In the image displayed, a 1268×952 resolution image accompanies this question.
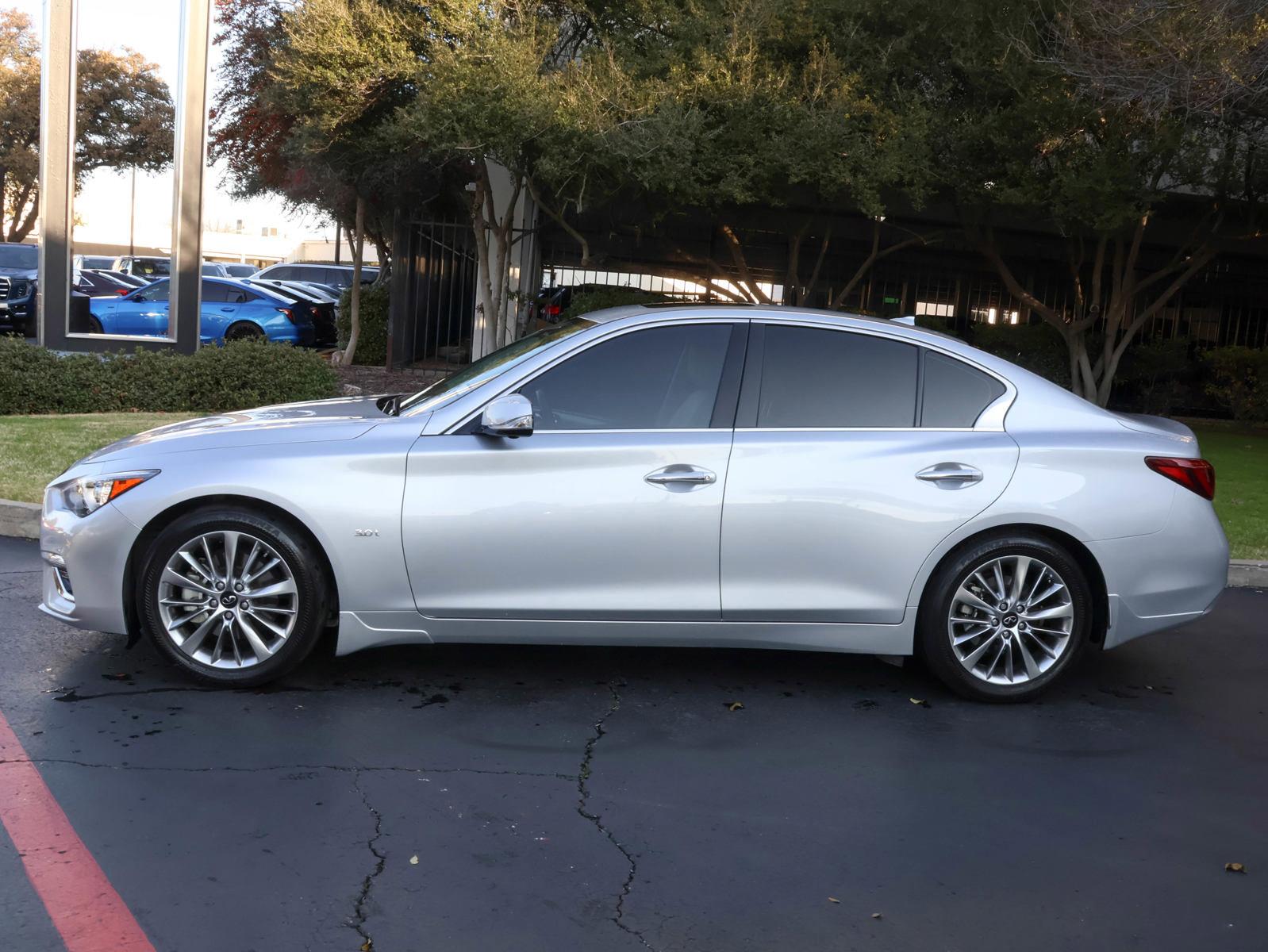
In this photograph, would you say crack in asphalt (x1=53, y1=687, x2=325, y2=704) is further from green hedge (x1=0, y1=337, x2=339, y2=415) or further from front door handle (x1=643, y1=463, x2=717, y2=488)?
green hedge (x1=0, y1=337, x2=339, y2=415)

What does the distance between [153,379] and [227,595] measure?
925 centimetres

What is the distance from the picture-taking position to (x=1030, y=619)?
5500 mm

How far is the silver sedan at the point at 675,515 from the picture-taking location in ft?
16.9

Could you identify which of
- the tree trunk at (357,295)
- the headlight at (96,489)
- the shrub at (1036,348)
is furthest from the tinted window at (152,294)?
the headlight at (96,489)

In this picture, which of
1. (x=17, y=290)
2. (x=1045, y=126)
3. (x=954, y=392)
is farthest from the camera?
(x=17, y=290)

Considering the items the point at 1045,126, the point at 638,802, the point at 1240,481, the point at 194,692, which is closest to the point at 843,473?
the point at 638,802

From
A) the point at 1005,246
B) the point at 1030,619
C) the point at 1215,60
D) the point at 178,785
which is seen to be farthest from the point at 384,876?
the point at 1005,246

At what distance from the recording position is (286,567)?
16.9 feet

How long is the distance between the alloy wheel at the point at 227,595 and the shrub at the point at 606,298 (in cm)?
1412

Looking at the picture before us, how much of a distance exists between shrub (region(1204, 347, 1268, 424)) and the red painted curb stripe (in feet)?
60.7

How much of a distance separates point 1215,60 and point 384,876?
35.3ft

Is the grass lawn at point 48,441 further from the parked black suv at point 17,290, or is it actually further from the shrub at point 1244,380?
the shrub at point 1244,380

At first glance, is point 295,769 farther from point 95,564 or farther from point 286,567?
point 95,564

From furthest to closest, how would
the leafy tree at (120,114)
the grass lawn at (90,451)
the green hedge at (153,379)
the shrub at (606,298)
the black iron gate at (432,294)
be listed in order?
the black iron gate at (432,294), the shrub at (606,298), the leafy tree at (120,114), the green hedge at (153,379), the grass lawn at (90,451)
